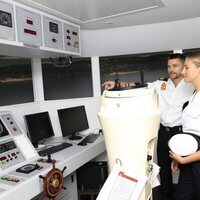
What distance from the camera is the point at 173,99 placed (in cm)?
281

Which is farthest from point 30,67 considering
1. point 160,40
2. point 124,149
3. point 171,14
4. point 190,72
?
point 124,149

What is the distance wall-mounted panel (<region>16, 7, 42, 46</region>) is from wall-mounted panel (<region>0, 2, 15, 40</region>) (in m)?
0.08

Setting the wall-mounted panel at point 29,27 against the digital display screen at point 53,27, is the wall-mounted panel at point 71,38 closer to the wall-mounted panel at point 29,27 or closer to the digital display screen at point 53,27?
the digital display screen at point 53,27

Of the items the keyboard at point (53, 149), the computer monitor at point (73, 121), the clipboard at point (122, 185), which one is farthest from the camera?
the computer monitor at point (73, 121)

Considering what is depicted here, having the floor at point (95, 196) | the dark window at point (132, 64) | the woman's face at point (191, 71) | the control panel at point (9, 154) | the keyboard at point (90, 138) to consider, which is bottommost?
the floor at point (95, 196)

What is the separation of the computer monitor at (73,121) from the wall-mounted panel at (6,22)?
54.1 inches

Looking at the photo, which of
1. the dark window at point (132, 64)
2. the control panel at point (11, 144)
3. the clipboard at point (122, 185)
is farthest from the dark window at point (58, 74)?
the clipboard at point (122, 185)

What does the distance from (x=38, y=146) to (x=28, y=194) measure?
1063 millimetres

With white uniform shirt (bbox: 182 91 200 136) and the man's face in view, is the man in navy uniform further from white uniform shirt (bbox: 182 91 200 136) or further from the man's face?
white uniform shirt (bbox: 182 91 200 136)

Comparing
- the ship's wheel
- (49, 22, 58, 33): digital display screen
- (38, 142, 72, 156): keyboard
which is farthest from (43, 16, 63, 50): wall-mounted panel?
the ship's wheel

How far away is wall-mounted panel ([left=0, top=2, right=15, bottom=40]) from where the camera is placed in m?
1.97

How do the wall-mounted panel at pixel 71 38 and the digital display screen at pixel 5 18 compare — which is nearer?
the digital display screen at pixel 5 18

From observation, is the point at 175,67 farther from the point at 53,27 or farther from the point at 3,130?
the point at 3,130

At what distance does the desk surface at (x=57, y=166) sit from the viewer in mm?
1774
